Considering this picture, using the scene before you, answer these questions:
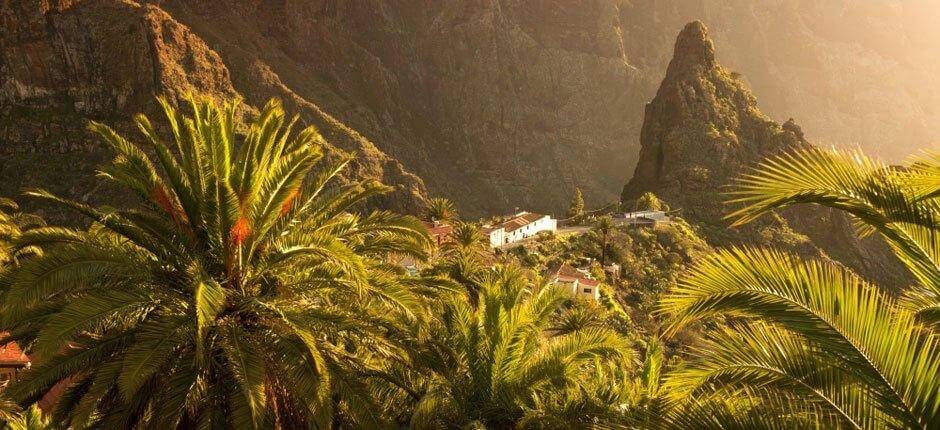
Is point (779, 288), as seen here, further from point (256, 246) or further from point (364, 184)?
point (364, 184)

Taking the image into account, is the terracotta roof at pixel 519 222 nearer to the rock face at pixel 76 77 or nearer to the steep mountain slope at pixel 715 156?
the rock face at pixel 76 77

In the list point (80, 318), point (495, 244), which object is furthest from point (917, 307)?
point (495, 244)

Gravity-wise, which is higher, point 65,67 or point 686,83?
point 686,83

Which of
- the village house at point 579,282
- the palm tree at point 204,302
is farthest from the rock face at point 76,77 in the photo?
the palm tree at point 204,302

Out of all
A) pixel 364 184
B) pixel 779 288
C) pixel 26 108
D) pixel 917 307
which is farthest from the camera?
pixel 26 108

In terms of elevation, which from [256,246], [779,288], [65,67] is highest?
[65,67]

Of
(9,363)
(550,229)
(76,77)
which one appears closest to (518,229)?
(550,229)

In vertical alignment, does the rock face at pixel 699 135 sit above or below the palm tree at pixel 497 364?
above
